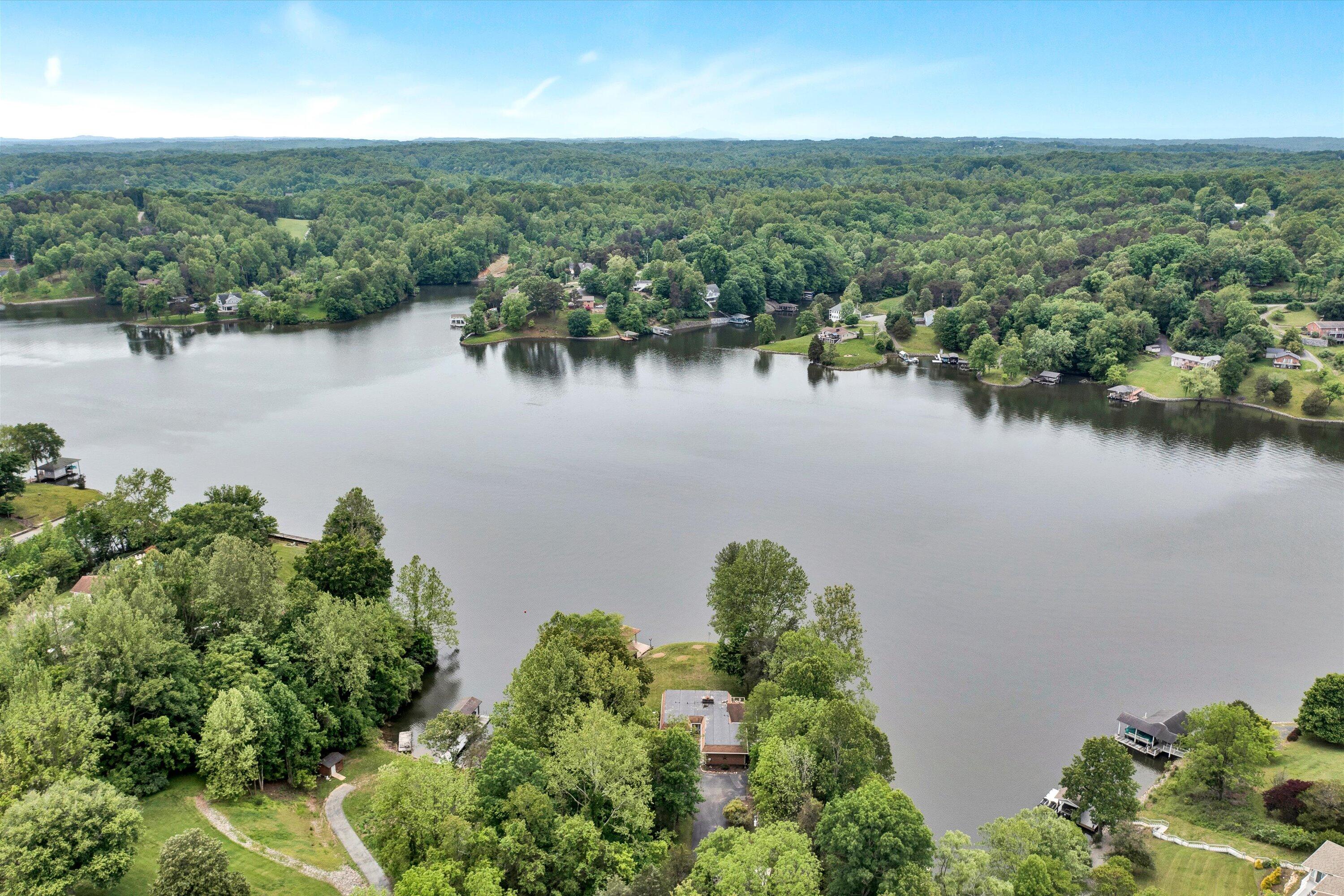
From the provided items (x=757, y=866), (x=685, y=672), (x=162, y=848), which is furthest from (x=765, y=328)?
(x=162, y=848)

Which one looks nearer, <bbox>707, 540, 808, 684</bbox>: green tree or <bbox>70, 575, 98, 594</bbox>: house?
<bbox>707, 540, 808, 684</bbox>: green tree

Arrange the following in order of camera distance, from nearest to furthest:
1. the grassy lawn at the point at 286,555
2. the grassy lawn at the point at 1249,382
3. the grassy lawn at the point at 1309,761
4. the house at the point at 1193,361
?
the grassy lawn at the point at 1309,761
the grassy lawn at the point at 286,555
the grassy lawn at the point at 1249,382
the house at the point at 1193,361

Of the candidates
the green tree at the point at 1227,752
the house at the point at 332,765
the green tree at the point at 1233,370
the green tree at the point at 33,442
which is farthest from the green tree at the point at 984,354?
the green tree at the point at 33,442

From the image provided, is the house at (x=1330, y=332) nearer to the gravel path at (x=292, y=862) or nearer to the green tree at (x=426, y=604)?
the green tree at (x=426, y=604)

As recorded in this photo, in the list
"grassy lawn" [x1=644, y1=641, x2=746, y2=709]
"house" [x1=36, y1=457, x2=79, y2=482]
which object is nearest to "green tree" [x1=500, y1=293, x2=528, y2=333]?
"house" [x1=36, y1=457, x2=79, y2=482]

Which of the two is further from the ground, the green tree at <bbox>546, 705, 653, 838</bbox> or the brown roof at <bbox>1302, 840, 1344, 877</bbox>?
the green tree at <bbox>546, 705, 653, 838</bbox>

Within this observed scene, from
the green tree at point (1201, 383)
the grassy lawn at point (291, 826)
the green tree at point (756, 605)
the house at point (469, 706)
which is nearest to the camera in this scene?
the grassy lawn at point (291, 826)

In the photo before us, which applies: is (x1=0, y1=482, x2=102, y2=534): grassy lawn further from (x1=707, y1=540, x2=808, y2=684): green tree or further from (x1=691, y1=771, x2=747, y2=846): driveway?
(x1=691, y1=771, x2=747, y2=846): driveway
